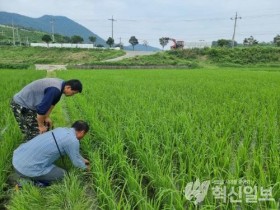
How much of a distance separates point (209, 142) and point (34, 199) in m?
2.05

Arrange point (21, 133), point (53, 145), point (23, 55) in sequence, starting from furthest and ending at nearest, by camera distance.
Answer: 1. point (23, 55)
2. point (21, 133)
3. point (53, 145)

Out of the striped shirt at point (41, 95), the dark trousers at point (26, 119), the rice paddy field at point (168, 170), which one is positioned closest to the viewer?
the rice paddy field at point (168, 170)

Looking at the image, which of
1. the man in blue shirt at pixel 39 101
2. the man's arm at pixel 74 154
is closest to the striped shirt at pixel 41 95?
the man in blue shirt at pixel 39 101

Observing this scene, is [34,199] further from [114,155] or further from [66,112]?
[66,112]

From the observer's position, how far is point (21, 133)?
4477 millimetres

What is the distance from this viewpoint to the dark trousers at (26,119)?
398cm

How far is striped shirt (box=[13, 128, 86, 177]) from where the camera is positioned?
3080 mm

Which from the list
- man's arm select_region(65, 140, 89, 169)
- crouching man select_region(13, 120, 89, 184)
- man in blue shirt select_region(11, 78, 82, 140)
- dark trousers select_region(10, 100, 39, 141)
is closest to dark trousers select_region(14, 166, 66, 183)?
crouching man select_region(13, 120, 89, 184)

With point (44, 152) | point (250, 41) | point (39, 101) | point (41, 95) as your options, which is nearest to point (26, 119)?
point (39, 101)

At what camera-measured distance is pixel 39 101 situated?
391 cm

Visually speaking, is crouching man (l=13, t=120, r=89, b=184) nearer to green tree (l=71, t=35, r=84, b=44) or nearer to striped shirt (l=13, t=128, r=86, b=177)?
striped shirt (l=13, t=128, r=86, b=177)

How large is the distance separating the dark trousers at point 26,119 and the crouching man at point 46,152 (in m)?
0.89

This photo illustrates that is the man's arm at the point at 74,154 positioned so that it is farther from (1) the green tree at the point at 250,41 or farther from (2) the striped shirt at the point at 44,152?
(1) the green tree at the point at 250,41

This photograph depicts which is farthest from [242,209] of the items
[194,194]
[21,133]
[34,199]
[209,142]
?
[21,133]
